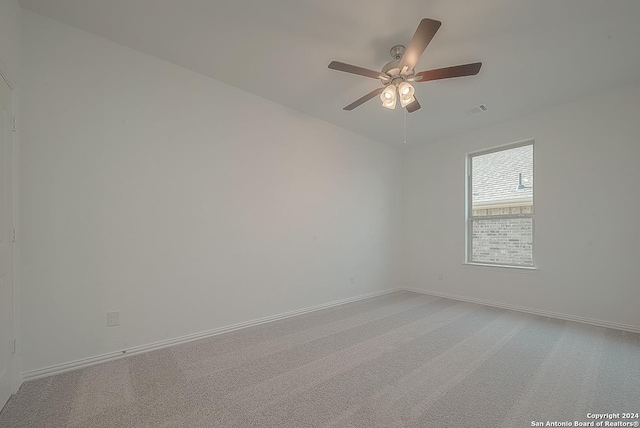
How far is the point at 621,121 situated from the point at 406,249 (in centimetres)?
324

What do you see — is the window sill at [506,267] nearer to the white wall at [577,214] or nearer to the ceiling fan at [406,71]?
the white wall at [577,214]

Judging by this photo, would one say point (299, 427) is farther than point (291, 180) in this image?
No

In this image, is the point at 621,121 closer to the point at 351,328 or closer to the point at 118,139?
the point at 351,328

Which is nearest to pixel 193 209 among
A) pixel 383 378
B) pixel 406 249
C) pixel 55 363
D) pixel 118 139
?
pixel 118 139

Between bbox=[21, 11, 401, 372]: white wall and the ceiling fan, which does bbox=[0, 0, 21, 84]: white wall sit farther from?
the ceiling fan

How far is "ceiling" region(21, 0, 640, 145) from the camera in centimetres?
198

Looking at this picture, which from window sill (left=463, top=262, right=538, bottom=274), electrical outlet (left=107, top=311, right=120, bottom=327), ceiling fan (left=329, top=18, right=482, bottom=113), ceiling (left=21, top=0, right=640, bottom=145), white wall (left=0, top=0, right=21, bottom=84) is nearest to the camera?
white wall (left=0, top=0, right=21, bottom=84)

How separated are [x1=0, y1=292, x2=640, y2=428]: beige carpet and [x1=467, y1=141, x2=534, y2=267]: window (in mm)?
1241

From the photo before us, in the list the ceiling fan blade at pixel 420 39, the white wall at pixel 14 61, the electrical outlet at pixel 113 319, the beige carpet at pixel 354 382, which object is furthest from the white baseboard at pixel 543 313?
the white wall at pixel 14 61

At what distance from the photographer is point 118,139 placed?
2.35 meters

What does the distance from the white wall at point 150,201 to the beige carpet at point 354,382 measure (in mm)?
406

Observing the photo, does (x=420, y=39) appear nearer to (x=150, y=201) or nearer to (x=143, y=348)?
(x=150, y=201)

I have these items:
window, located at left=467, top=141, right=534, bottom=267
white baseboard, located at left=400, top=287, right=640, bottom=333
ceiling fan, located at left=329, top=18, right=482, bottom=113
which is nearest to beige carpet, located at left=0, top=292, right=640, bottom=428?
white baseboard, located at left=400, top=287, right=640, bottom=333

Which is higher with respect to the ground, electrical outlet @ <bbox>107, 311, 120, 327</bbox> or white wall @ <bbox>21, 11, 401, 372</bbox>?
white wall @ <bbox>21, 11, 401, 372</bbox>
